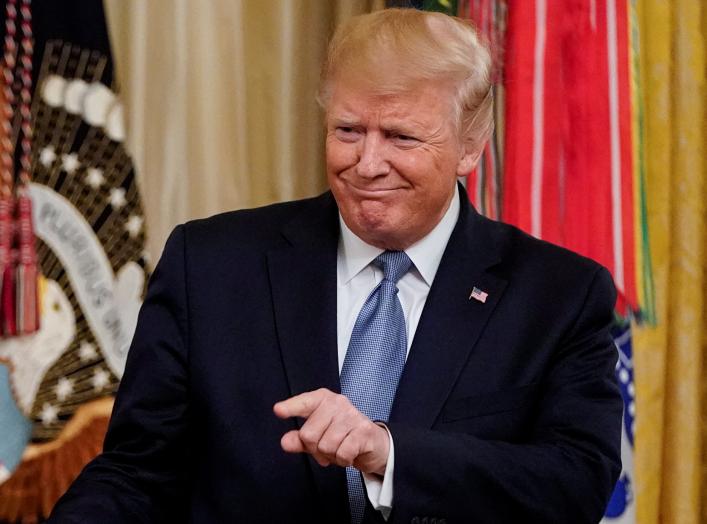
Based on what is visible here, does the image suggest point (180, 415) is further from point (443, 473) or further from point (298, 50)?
point (298, 50)

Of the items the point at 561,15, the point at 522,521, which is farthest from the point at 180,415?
the point at 561,15

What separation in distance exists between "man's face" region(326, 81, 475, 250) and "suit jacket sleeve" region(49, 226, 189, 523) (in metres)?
0.31

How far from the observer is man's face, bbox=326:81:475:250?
5.22 ft

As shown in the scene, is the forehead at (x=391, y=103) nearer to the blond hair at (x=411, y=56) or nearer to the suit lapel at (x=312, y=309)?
the blond hair at (x=411, y=56)

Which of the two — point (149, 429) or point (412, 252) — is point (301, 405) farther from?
point (412, 252)

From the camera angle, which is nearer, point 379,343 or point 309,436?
point 309,436

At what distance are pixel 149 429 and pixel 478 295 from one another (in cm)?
53

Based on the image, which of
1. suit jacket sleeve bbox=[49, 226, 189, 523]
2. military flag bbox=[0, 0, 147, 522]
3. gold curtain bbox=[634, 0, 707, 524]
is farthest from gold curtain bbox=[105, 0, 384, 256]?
suit jacket sleeve bbox=[49, 226, 189, 523]

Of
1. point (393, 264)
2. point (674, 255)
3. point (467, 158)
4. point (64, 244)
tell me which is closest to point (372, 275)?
point (393, 264)

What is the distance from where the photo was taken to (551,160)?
8.43 ft

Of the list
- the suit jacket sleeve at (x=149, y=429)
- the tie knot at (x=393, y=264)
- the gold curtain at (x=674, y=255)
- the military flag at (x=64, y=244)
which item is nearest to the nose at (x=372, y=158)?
the tie knot at (x=393, y=264)

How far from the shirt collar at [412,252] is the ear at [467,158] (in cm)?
8

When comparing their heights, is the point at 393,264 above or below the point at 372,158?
below

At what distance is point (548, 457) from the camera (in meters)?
1.50
